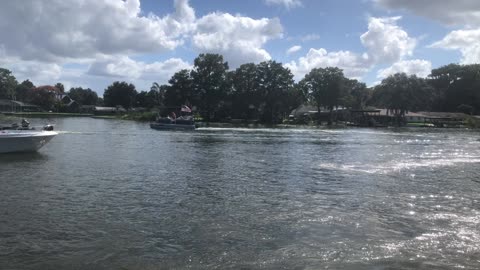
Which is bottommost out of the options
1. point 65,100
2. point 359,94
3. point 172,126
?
point 172,126

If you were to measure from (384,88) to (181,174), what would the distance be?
117m

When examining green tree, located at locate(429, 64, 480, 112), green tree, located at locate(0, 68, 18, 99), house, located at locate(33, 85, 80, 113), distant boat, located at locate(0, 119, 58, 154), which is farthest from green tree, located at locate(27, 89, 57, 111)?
distant boat, located at locate(0, 119, 58, 154)

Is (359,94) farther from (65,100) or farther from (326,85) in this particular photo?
(65,100)

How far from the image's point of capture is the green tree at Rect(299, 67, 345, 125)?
427ft

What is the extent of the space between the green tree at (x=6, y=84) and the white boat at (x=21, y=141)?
5440 inches

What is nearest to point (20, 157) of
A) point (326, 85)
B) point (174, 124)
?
point (174, 124)

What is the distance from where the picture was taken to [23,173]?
859 inches

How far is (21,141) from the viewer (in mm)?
30344

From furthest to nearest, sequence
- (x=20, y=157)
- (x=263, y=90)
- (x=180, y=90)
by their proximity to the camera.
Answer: (x=180, y=90), (x=263, y=90), (x=20, y=157)

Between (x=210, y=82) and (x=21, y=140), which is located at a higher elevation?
(x=210, y=82)

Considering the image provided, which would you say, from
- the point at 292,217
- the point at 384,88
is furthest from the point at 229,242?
the point at 384,88

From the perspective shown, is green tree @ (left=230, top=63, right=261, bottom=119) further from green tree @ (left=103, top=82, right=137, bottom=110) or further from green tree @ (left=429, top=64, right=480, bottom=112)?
green tree @ (left=103, top=82, right=137, bottom=110)

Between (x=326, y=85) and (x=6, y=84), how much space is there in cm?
10785

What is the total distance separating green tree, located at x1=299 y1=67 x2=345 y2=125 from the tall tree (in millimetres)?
25091
